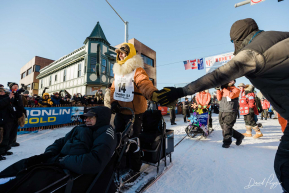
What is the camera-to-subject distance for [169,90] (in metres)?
1.22

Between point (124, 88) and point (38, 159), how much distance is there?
1402mm

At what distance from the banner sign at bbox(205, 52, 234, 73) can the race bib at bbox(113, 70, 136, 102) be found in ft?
41.9

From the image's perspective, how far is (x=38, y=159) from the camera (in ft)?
4.73

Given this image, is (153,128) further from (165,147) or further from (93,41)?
(93,41)

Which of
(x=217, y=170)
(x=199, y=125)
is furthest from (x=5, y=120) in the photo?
(x=199, y=125)

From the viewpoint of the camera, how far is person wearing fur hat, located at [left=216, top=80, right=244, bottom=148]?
4066 millimetres

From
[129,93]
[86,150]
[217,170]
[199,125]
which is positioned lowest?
[217,170]

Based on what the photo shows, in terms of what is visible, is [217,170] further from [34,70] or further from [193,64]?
[34,70]

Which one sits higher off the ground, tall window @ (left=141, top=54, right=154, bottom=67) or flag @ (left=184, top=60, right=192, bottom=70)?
tall window @ (left=141, top=54, right=154, bottom=67)

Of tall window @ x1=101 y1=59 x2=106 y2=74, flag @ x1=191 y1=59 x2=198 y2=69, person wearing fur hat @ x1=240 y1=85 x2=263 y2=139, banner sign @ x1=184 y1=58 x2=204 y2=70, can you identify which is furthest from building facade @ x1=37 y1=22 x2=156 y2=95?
person wearing fur hat @ x1=240 y1=85 x2=263 y2=139

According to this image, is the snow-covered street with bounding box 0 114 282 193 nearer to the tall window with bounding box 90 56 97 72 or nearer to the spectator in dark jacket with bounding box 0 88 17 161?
the spectator in dark jacket with bounding box 0 88 17 161

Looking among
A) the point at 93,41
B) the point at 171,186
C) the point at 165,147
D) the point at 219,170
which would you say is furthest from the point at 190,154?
the point at 93,41

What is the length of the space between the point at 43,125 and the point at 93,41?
12569mm

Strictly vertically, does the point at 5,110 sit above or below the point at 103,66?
below
